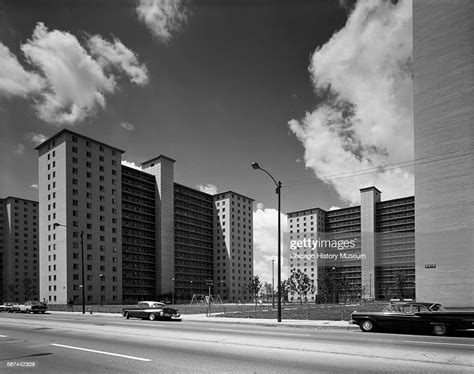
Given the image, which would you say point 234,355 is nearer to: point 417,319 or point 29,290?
point 417,319

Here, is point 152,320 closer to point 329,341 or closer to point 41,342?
point 41,342

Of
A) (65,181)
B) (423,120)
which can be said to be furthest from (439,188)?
(65,181)

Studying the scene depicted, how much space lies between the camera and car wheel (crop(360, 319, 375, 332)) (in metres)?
19.2

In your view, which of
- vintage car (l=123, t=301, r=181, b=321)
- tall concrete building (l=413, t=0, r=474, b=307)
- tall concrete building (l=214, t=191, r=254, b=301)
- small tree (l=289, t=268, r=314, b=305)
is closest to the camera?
vintage car (l=123, t=301, r=181, b=321)

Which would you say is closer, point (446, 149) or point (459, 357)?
point (459, 357)

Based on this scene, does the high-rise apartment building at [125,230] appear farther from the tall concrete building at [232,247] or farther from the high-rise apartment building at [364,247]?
the high-rise apartment building at [364,247]

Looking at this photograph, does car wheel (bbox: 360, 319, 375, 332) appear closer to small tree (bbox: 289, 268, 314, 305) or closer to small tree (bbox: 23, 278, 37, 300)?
small tree (bbox: 289, 268, 314, 305)

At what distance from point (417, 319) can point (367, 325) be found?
2.24 metres

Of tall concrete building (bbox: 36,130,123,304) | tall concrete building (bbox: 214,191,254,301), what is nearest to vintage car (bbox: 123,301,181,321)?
tall concrete building (bbox: 36,130,123,304)

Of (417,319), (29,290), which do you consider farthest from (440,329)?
(29,290)

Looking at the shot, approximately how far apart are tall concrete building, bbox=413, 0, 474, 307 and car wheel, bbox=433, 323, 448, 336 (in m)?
23.0

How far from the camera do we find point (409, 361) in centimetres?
1064

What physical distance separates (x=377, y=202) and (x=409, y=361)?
176293 mm

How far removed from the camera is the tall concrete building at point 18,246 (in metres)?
153
